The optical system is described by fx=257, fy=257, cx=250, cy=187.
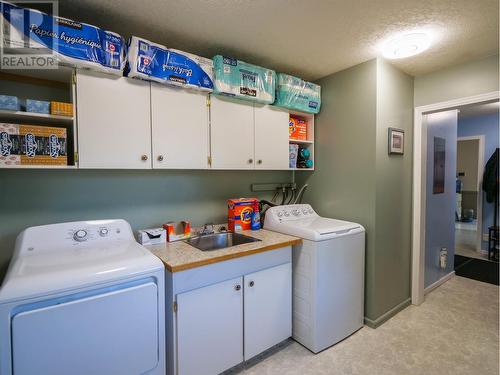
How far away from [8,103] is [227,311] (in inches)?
67.2

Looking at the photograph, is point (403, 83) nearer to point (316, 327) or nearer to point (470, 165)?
point (316, 327)

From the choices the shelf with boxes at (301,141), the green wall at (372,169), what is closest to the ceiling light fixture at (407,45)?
the green wall at (372,169)

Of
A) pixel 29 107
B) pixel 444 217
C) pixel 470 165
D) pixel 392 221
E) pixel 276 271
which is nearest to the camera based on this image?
pixel 29 107

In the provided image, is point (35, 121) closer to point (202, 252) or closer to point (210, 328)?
point (202, 252)

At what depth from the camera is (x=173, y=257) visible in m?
1.58

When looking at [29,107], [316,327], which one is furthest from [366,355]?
[29,107]

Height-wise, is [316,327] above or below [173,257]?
below

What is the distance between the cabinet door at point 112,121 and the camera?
1516 mm

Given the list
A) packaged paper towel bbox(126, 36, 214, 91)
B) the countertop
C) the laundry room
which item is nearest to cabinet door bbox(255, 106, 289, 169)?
the laundry room

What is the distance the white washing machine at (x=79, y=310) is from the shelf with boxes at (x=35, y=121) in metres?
0.43

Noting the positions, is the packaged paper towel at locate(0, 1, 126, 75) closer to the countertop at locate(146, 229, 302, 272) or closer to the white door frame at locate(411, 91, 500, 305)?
the countertop at locate(146, 229, 302, 272)

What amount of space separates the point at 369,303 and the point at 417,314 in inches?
24.7

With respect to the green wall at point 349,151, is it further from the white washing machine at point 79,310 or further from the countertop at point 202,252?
the white washing machine at point 79,310

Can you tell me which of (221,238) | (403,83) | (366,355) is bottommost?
(366,355)
